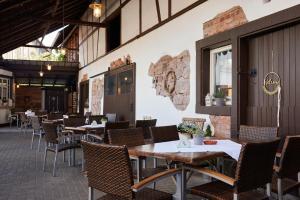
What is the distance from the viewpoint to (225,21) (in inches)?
182

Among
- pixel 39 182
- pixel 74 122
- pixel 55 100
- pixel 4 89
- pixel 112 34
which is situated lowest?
pixel 39 182

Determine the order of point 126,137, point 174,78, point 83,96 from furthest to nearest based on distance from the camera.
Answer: point 83,96, point 174,78, point 126,137

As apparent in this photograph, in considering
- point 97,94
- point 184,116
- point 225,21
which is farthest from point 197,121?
point 97,94

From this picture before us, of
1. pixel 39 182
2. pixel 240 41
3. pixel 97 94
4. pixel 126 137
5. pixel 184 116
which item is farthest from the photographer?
pixel 97 94

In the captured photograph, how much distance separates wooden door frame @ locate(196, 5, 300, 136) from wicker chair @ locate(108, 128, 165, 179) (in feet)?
5.87

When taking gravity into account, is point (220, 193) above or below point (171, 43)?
below

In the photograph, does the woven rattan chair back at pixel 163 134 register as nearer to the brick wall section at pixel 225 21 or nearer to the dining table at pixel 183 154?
the dining table at pixel 183 154

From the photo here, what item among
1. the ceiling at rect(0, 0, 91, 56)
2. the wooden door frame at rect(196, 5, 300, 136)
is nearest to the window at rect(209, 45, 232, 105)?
the wooden door frame at rect(196, 5, 300, 136)

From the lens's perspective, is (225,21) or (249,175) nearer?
(249,175)

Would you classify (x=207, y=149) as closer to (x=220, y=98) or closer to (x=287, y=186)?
(x=287, y=186)

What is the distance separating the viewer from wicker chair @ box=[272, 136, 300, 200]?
89.4 inches

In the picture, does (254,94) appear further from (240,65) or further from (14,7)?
(14,7)

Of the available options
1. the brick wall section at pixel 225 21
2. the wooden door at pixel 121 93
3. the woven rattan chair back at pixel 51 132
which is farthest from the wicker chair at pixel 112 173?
the wooden door at pixel 121 93

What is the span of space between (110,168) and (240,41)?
3.15 metres
